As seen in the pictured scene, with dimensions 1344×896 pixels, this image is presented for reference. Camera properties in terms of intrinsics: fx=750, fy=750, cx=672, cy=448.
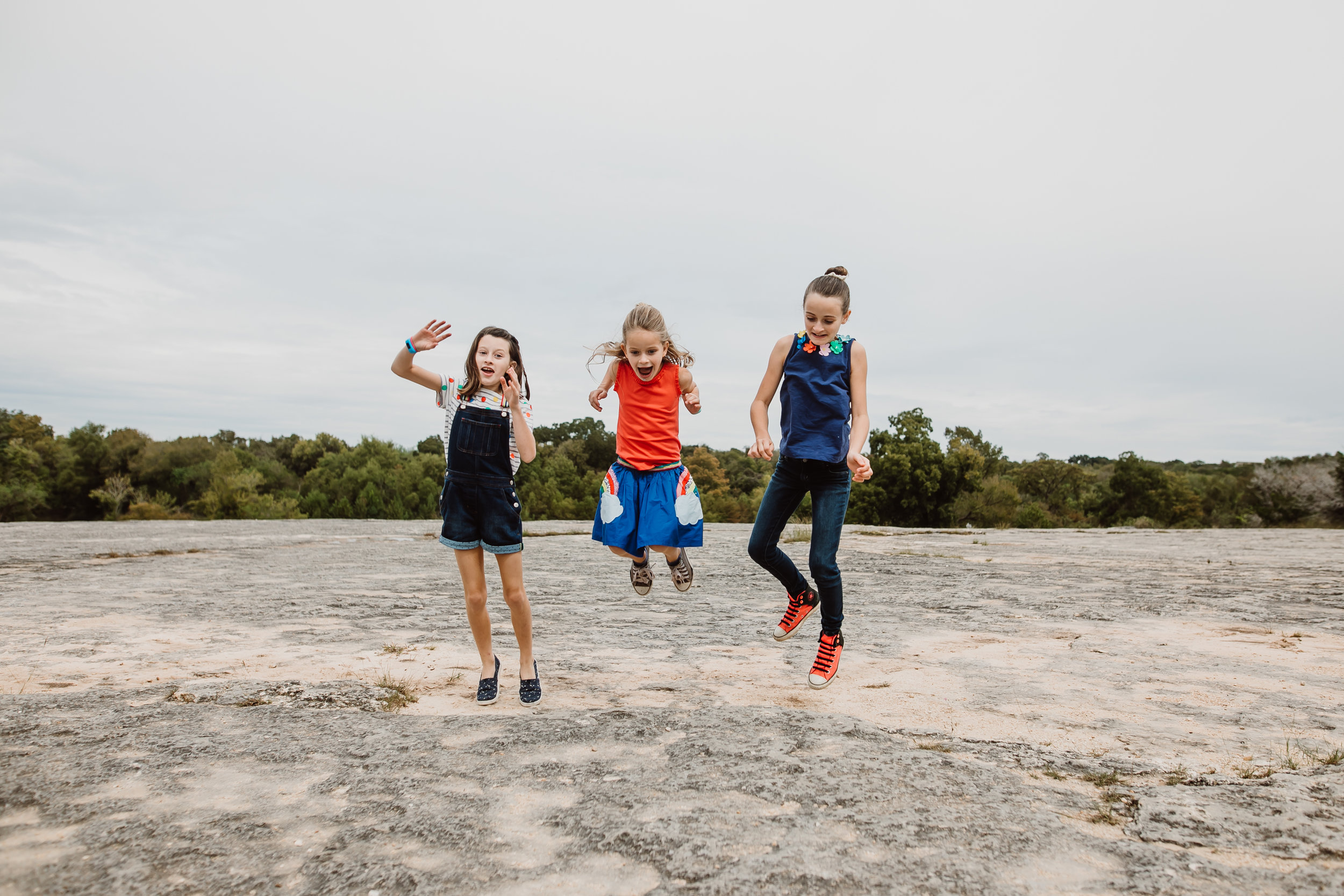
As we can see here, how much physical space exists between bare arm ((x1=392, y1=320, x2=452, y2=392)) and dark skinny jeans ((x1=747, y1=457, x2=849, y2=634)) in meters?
1.88

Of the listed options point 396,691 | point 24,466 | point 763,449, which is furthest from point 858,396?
point 24,466

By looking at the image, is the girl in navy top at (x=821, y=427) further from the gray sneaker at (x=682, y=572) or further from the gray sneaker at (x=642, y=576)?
the gray sneaker at (x=642, y=576)

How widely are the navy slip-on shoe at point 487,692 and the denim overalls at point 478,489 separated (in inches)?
26.2

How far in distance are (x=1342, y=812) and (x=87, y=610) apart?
7.97 metres

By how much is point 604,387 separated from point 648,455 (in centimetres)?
50

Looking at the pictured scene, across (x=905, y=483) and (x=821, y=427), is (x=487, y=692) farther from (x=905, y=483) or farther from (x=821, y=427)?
(x=905, y=483)

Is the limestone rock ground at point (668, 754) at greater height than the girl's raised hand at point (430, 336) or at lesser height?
lesser

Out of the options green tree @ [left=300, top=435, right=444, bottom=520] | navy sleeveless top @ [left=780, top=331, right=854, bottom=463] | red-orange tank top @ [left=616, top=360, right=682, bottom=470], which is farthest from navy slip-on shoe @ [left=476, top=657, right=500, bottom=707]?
green tree @ [left=300, top=435, right=444, bottom=520]

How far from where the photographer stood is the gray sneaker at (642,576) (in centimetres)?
455

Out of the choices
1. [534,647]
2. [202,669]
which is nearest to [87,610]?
[202,669]

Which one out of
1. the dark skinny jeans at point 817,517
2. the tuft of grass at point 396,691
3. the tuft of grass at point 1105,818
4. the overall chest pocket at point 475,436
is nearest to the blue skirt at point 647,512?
the dark skinny jeans at point 817,517

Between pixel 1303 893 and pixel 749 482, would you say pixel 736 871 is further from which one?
pixel 749 482

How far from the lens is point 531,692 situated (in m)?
3.77

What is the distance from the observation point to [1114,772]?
9.34ft
